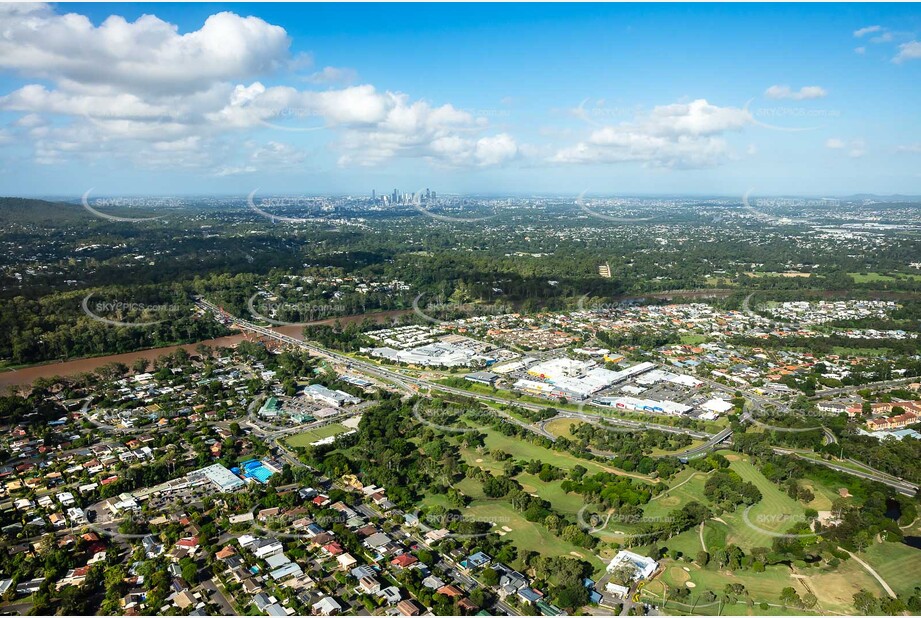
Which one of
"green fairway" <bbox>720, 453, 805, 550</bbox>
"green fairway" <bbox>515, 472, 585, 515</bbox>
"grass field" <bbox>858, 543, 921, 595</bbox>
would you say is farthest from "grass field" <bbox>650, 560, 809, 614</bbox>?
"green fairway" <bbox>515, 472, 585, 515</bbox>

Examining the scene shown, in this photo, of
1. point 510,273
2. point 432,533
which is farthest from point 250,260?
point 432,533

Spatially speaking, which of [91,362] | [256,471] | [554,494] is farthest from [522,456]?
[91,362]

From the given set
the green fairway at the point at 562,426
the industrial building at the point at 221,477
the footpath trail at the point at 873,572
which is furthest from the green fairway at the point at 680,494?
the industrial building at the point at 221,477

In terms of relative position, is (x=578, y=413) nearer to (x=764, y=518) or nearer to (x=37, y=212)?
(x=764, y=518)

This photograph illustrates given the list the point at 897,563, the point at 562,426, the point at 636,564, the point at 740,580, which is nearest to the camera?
the point at 740,580

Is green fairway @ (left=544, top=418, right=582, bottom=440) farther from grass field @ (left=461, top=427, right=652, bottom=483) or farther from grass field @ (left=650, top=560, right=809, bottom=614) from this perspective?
grass field @ (left=650, top=560, right=809, bottom=614)

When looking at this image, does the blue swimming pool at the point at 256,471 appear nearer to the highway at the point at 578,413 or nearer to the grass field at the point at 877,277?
the highway at the point at 578,413

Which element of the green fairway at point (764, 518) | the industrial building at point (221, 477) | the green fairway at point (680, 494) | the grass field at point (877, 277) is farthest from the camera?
the grass field at point (877, 277)

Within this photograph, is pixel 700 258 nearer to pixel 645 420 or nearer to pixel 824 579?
pixel 645 420
